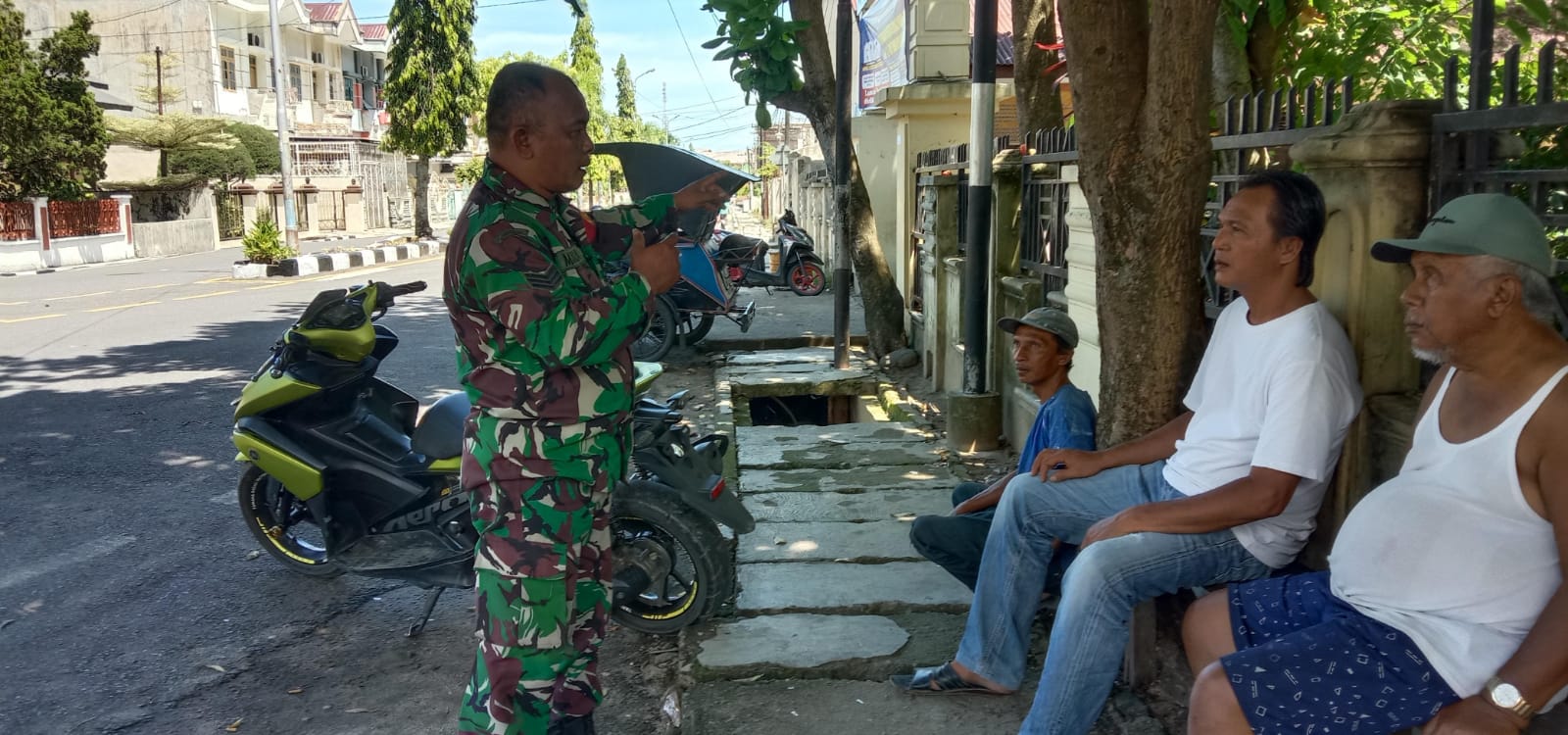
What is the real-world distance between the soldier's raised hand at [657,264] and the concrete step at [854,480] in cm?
280

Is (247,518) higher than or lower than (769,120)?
lower

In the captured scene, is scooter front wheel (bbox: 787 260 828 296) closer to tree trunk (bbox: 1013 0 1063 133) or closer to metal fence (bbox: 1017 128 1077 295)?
tree trunk (bbox: 1013 0 1063 133)

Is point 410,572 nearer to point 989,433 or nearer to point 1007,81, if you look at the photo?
point 989,433

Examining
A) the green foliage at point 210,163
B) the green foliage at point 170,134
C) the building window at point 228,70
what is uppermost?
the building window at point 228,70

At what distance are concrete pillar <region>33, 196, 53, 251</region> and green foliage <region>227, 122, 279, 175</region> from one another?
46.4 feet

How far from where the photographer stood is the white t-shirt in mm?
2475

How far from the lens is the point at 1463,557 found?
1985 mm

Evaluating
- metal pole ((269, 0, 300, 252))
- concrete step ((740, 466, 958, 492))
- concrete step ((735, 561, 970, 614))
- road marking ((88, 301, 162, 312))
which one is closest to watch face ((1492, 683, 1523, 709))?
concrete step ((735, 561, 970, 614))

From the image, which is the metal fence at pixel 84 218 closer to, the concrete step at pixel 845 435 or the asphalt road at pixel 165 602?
the asphalt road at pixel 165 602

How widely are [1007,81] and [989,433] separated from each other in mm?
8945

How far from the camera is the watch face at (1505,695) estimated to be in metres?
1.87

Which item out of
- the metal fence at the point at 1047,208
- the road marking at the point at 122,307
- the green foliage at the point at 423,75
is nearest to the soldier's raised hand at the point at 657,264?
the metal fence at the point at 1047,208

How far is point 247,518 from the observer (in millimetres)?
4320

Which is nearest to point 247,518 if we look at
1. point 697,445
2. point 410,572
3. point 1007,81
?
point 410,572
